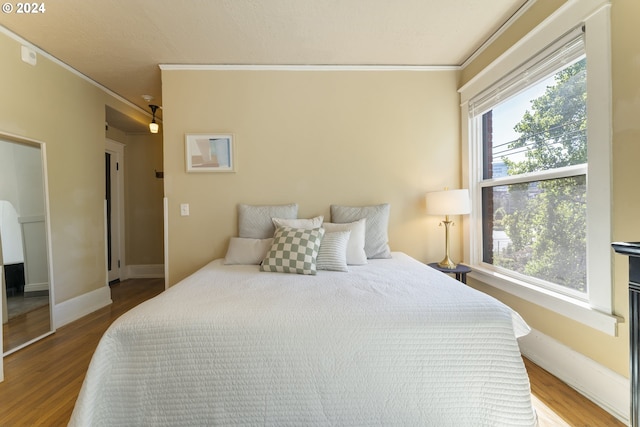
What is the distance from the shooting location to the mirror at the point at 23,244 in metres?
2.19

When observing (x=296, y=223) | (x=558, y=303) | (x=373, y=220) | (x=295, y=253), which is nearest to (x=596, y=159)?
(x=558, y=303)

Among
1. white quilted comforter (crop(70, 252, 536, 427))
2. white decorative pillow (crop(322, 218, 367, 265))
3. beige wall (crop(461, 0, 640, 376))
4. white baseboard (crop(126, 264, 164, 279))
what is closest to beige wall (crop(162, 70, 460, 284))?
white decorative pillow (crop(322, 218, 367, 265))

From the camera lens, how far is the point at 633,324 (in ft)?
3.08

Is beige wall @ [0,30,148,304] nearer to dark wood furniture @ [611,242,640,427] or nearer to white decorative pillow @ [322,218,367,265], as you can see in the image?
white decorative pillow @ [322,218,367,265]

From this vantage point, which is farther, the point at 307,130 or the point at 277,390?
the point at 307,130

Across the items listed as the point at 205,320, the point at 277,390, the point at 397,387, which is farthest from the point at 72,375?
Answer: the point at 397,387

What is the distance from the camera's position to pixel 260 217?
2.61m

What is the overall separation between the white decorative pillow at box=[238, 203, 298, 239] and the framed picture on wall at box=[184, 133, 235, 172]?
471 millimetres

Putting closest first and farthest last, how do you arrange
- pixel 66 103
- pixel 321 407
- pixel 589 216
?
1. pixel 321 407
2. pixel 589 216
3. pixel 66 103

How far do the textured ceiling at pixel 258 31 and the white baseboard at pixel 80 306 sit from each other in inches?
93.0

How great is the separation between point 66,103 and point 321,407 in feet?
11.7

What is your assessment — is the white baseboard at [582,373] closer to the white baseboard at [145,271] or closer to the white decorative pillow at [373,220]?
the white decorative pillow at [373,220]

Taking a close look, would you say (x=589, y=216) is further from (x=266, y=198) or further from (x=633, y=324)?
(x=266, y=198)

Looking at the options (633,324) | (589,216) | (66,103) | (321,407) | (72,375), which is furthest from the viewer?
(66,103)
